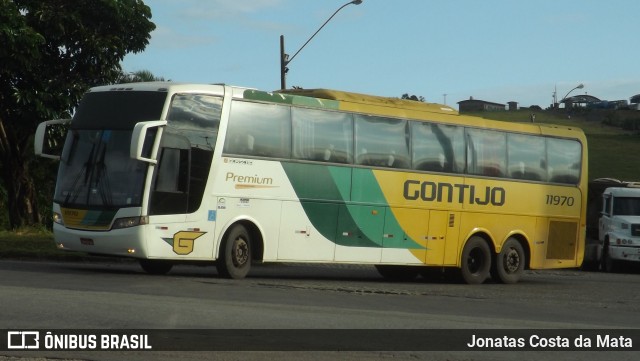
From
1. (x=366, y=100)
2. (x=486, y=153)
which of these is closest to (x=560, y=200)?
(x=486, y=153)

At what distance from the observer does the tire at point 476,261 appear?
2436 centimetres

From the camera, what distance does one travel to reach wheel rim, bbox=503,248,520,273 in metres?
25.1

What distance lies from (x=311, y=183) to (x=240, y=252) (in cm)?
205

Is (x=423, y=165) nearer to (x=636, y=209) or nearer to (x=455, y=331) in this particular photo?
(x=455, y=331)

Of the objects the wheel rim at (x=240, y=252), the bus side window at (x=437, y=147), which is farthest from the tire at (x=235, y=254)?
the bus side window at (x=437, y=147)

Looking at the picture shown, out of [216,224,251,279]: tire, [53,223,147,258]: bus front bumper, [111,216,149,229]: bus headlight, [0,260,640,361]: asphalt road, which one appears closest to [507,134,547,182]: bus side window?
[0,260,640,361]: asphalt road

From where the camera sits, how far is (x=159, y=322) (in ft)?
39.5

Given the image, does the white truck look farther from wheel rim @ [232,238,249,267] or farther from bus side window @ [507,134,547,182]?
wheel rim @ [232,238,249,267]

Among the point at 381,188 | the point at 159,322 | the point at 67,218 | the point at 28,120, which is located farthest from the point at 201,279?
the point at 28,120

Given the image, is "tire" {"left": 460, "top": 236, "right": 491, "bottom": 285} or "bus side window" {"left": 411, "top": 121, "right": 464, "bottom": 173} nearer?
"bus side window" {"left": 411, "top": 121, "right": 464, "bottom": 173}

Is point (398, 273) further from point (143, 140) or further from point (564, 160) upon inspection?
point (143, 140)

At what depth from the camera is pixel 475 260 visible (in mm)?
24719

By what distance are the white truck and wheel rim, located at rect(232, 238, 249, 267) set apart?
706 inches
